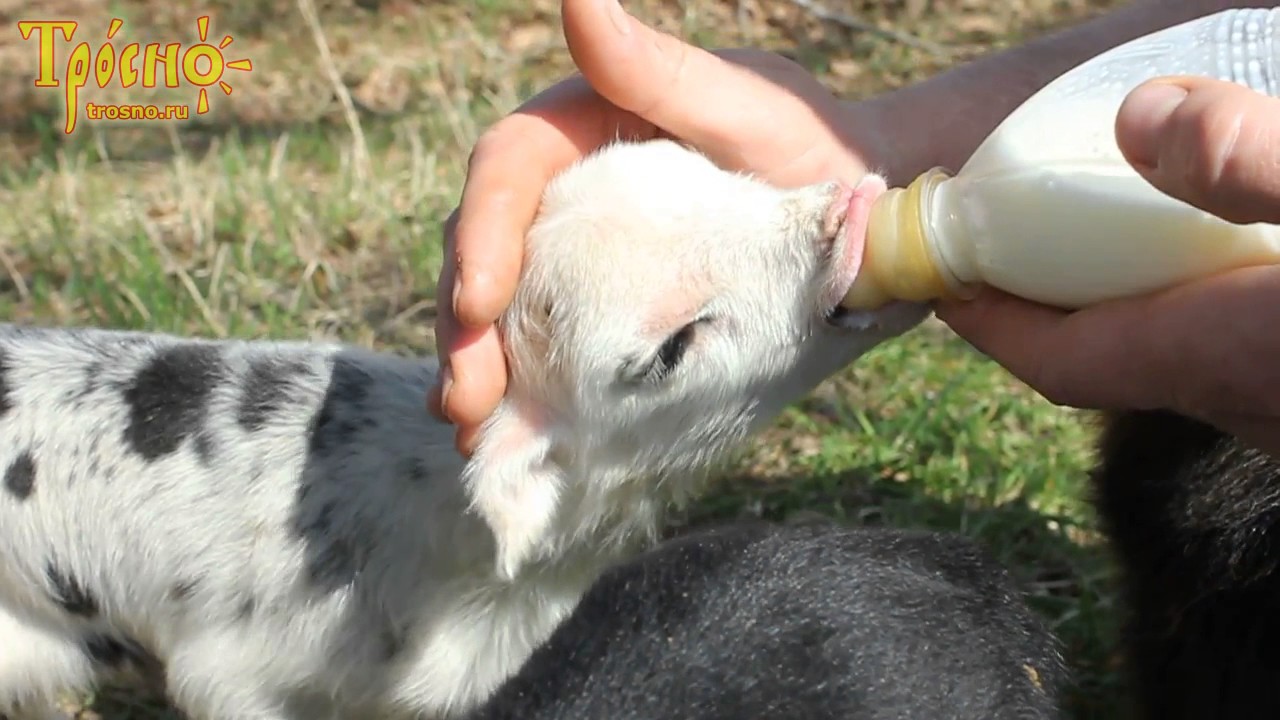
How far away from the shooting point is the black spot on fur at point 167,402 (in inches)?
124

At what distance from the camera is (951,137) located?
303cm

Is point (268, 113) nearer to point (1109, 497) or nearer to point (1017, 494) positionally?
point (1017, 494)

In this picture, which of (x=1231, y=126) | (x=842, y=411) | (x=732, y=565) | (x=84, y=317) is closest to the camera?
(x=1231, y=126)

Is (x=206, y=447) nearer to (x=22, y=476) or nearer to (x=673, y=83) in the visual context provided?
(x=22, y=476)

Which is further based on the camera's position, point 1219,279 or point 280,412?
point 280,412

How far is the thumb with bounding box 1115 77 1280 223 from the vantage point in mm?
1626

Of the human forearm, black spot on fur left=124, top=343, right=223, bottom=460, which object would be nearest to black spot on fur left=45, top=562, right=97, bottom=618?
black spot on fur left=124, top=343, right=223, bottom=460

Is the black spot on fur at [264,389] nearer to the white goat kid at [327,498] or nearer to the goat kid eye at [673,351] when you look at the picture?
the white goat kid at [327,498]

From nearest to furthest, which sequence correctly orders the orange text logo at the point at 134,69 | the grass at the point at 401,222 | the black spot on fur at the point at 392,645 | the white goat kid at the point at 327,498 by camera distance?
1. the white goat kid at the point at 327,498
2. the black spot on fur at the point at 392,645
3. the grass at the point at 401,222
4. the orange text logo at the point at 134,69

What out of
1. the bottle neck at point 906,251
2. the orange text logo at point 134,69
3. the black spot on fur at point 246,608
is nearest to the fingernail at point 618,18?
the bottle neck at point 906,251

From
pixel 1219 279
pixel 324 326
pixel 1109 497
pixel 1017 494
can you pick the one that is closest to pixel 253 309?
pixel 324 326

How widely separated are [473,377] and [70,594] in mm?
1279

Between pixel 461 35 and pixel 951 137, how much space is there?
445 cm

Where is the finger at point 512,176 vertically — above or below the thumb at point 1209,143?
below
